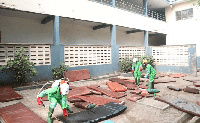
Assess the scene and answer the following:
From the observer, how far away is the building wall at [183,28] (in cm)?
1561

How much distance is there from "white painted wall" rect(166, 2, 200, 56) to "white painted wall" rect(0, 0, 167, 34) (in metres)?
Answer: 4.28

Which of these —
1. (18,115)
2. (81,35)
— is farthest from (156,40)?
(18,115)

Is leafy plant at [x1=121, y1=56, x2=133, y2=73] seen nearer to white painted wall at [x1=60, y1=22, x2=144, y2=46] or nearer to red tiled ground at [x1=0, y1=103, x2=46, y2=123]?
white painted wall at [x1=60, y1=22, x2=144, y2=46]

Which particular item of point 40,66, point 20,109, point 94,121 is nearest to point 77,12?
point 40,66

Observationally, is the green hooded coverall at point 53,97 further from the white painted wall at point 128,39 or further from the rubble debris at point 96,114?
the white painted wall at point 128,39

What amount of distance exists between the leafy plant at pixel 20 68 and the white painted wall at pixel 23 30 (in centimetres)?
302

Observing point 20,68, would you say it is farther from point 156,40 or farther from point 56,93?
point 156,40

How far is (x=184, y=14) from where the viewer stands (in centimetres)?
1664

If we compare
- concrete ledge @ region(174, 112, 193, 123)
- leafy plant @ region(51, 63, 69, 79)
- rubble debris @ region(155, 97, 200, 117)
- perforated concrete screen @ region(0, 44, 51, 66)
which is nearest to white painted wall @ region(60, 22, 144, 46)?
perforated concrete screen @ region(0, 44, 51, 66)

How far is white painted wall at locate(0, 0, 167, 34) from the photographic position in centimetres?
774

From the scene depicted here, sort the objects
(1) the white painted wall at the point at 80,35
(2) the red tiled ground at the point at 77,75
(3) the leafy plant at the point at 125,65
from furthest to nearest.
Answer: (1) the white painted wall at the point at 80,35 < (3) the leafy plant at the point at 125,65 < (2) the red tiled ground at the point at 77,75

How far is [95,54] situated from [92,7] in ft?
11.4

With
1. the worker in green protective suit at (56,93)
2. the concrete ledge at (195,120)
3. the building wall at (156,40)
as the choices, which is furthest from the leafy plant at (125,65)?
the building wall at (156,40)

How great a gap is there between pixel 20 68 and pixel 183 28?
17.4 meters
